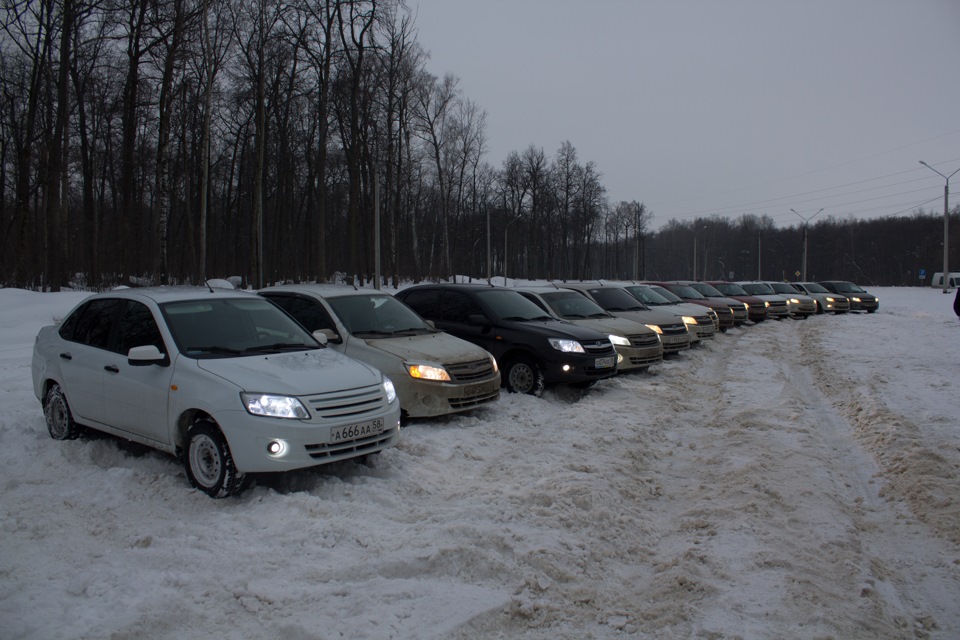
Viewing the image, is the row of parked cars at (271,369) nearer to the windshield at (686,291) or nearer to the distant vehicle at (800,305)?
the windshield at (686,291)

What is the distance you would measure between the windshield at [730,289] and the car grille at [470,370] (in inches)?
832

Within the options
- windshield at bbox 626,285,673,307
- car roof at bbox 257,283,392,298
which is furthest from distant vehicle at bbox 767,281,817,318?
car roof at bbox 257,283,392,298

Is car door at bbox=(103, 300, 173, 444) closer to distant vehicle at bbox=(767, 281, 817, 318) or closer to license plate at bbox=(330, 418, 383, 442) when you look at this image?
license plate at bbox=(330, 418, 383, 442)

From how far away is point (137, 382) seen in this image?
230 inches

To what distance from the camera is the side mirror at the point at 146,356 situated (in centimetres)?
555

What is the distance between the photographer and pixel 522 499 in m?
5.41

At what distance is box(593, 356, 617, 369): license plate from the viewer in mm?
10145

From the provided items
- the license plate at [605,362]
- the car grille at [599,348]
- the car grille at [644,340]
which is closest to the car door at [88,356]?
the car grille at [599,348]

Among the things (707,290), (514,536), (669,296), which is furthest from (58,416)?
(707,290)

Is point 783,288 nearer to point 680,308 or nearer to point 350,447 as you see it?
point 680,308

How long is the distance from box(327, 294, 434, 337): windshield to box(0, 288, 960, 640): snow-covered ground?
4.60 feet

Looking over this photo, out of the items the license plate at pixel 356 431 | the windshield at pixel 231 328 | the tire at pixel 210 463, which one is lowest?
the tire at pixel 210 463

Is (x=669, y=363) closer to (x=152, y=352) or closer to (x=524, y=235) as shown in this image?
(x=152, y=352)

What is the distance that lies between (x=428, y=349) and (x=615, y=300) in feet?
26.9
